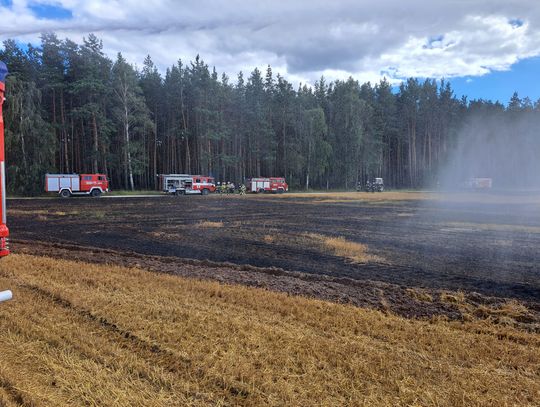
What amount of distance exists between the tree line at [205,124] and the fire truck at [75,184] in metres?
2.58

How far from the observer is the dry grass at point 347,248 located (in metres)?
9.46

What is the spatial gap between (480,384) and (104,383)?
3.14 m

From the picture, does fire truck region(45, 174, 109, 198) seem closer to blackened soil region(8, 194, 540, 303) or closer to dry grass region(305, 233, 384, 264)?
blackened soil region(8, 194, 540, 303)

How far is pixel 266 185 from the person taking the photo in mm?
56531

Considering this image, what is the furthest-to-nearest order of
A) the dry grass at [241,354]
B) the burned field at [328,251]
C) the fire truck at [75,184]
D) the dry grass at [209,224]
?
the fire truck at [75,184] → the dry grass at [209,224] → the burned field at [328,251] → the dry grass at [241,354]

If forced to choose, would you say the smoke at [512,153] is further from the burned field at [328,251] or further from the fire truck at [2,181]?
the fire truck at [2,181]

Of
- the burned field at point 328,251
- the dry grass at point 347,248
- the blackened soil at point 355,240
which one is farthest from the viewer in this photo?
the dry grass at point 347,248

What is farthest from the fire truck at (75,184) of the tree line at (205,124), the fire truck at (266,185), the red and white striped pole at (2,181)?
the red and white striped pole at (2,181)

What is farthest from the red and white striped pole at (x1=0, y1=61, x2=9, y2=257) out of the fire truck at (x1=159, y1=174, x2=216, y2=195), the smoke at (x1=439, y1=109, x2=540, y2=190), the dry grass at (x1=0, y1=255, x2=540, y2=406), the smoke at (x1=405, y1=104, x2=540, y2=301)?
the fire truck at (x1=159, y1=174, x2=216, y2=195)

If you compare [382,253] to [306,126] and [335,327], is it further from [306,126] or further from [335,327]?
[306,126]

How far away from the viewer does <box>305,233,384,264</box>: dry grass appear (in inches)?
372

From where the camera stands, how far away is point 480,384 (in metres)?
3.16

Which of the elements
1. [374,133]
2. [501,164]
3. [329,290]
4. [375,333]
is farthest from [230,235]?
[374,133]

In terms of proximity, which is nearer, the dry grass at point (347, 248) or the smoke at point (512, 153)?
the dry grass at point (347, 248)
